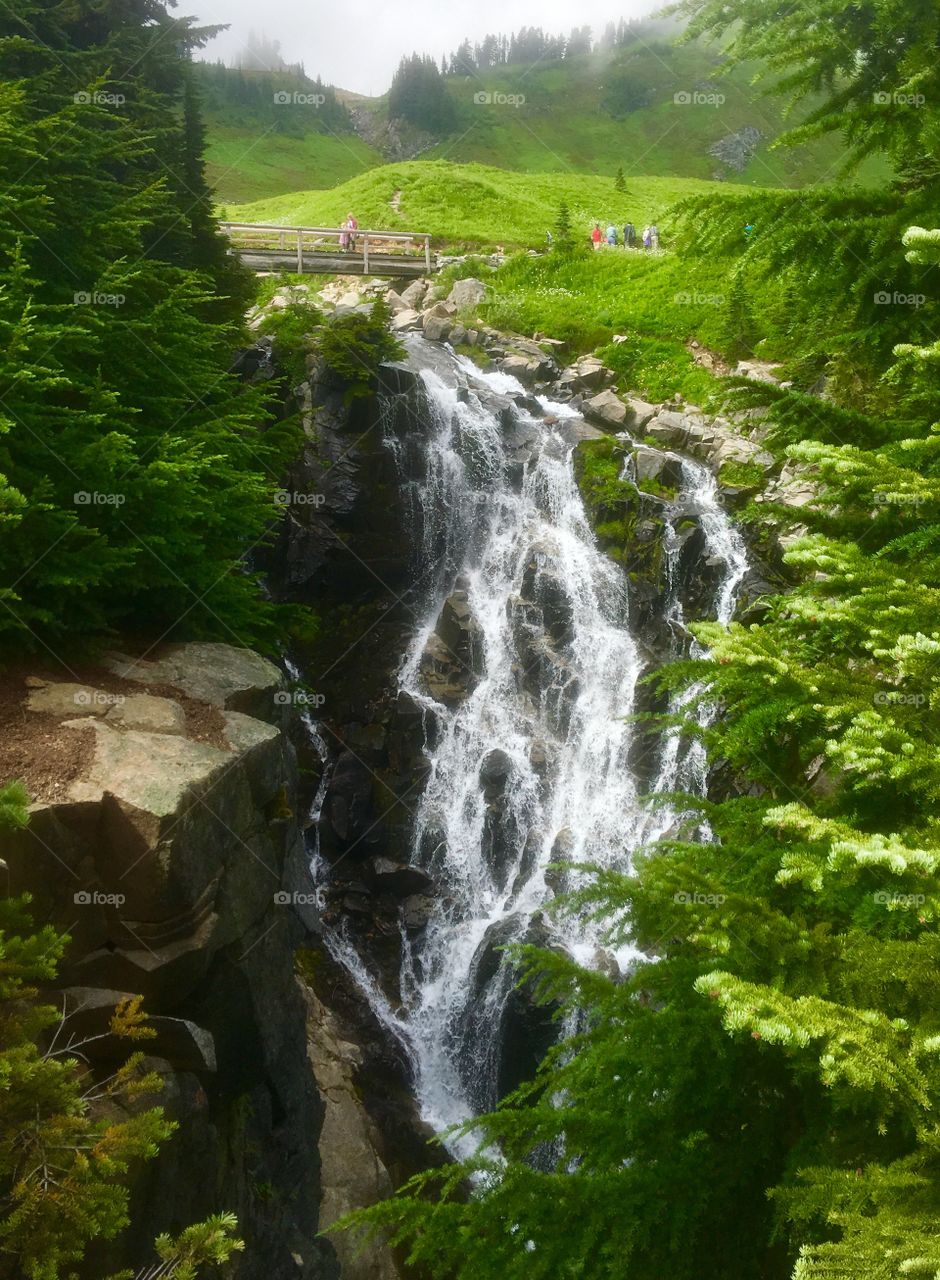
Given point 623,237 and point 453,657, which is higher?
point 623,237

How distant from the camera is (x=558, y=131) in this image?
9200 centimetres

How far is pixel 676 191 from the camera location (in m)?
50.6

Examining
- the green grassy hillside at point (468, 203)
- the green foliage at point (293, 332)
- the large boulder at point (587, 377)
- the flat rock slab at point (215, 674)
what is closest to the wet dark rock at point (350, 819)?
the flat rock slab at point (215, 674)

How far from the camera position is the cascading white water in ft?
50.0

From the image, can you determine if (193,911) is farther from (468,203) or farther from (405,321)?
(468,203)

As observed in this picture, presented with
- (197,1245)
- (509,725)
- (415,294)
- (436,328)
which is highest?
(415,294)

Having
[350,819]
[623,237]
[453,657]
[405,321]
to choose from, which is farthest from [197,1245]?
[623,237]

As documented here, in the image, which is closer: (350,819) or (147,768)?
(147,768)

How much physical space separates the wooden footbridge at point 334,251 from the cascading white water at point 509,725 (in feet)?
34.6

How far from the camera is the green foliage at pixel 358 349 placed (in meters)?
20.2

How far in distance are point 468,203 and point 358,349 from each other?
82.8 feet

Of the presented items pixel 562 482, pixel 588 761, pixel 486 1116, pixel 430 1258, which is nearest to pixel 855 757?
pixel 486 1116

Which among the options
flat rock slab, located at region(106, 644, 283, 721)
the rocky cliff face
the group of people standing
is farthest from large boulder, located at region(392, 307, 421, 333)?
the rocky cliff face

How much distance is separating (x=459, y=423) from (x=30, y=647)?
1544 centimetres
